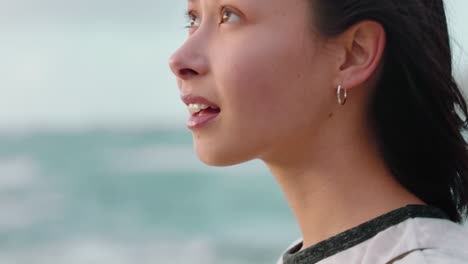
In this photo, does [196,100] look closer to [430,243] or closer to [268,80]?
[268,80]

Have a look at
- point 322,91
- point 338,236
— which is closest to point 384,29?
point 322,91

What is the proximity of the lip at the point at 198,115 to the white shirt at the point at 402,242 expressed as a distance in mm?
392

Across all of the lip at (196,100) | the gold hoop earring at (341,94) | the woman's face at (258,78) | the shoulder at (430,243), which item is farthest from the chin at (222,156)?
the shoulder at (430,243)

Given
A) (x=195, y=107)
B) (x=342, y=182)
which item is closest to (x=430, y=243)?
(x=342, y=182)

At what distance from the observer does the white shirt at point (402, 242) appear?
1654mm

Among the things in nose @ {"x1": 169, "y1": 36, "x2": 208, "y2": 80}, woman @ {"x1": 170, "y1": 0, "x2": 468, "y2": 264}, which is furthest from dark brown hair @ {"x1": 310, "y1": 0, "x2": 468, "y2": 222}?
nose @ {"x1": 169, "y1": 36, "x2": 208, "y2": 80}

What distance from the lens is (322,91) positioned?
6.00 feet

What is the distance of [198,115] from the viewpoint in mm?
1860

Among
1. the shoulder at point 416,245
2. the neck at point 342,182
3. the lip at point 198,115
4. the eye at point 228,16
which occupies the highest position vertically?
the eye at point 228,16

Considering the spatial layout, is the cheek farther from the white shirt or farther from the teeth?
the white shirt

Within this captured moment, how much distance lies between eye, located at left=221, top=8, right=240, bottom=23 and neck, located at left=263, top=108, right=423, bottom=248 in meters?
0.31

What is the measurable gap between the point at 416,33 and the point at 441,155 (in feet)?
1.03

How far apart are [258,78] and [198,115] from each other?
0.17 m

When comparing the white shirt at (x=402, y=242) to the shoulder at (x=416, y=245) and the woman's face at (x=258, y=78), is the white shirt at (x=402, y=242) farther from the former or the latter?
the woman's face at (x=258, y=78)
